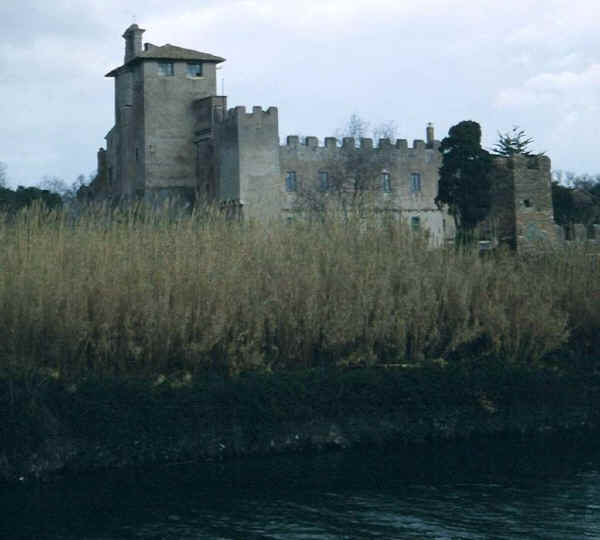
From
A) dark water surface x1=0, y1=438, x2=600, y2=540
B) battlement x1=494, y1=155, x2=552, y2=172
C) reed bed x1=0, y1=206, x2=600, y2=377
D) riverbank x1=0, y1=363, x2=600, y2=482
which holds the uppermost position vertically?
battlement x1=494, y1=155, x2=552, y2=172

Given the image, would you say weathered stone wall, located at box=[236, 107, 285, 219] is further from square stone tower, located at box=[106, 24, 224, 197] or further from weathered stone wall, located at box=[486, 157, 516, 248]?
weathered stone wall, located at box=[486, 157, 516, 248]

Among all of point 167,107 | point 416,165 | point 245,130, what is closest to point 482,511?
point 245,130

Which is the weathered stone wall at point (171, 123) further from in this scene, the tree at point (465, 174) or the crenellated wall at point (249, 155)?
the tree at point (465, 174)

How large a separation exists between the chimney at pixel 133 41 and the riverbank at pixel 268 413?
1230 inches

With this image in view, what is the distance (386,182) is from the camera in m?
47.2

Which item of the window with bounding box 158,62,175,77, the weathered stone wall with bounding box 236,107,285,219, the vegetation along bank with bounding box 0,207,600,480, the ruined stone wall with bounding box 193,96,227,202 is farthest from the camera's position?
the window with bounding box 158,62,175,77

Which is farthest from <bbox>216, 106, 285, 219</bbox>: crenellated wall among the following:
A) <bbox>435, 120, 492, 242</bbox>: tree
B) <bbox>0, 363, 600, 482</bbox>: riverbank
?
<bbox>0, 363, 600, 482</bbox>: riverbank

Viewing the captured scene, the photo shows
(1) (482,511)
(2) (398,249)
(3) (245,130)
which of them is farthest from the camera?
(3) (245,130)

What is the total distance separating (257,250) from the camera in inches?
645

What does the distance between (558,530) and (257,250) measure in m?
7.38

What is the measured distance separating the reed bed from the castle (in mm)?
22524

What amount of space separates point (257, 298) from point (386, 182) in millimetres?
32311

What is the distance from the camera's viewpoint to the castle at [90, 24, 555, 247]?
139 feet

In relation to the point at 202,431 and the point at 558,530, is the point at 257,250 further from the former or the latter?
the point at 558,530
